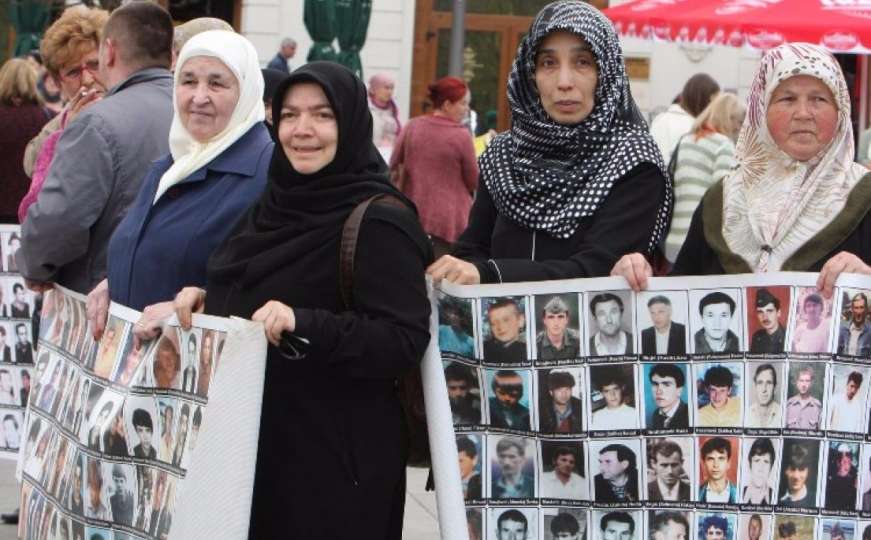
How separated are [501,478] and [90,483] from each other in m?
1.08

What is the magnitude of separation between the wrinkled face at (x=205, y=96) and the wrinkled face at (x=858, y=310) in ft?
5.64

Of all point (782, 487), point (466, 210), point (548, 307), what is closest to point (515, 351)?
point (548, 307)

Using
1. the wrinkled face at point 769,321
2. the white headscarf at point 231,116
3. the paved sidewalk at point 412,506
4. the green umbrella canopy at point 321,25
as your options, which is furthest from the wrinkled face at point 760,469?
the green umbrella canopy at point 321,25

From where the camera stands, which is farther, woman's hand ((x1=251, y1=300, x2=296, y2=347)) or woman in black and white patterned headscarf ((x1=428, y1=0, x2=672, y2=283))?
woman in black and white patterned headscarf ((x1=428, y1=0, x2=672, y2=283))

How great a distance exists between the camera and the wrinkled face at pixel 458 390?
4004 millimetres

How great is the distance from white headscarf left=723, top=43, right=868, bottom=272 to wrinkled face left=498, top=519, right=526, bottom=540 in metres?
0.80

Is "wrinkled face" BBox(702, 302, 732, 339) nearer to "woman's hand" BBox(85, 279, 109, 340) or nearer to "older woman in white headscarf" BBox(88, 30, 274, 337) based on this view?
"older woman in white headscarf" BBox(88, 30, 274, 337)

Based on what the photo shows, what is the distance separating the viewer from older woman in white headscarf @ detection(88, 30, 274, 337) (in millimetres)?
4500

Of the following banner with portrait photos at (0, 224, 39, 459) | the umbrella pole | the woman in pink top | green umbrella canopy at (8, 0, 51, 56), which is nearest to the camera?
banner with portrait photos at (0, 224, 39, 459)

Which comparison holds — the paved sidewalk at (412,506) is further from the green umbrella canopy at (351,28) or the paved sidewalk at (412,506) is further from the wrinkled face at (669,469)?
the green umbrella canopy at (351,28)

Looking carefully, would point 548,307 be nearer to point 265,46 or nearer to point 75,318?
point 75,318

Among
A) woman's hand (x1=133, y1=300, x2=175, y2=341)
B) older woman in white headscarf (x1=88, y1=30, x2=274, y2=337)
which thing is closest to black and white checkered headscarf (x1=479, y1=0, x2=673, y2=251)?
older woman in white headscarf (x1=88, y1=30, x2=274, y2=337)

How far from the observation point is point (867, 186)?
4.05 metres

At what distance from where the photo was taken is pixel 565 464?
3.93 metres
